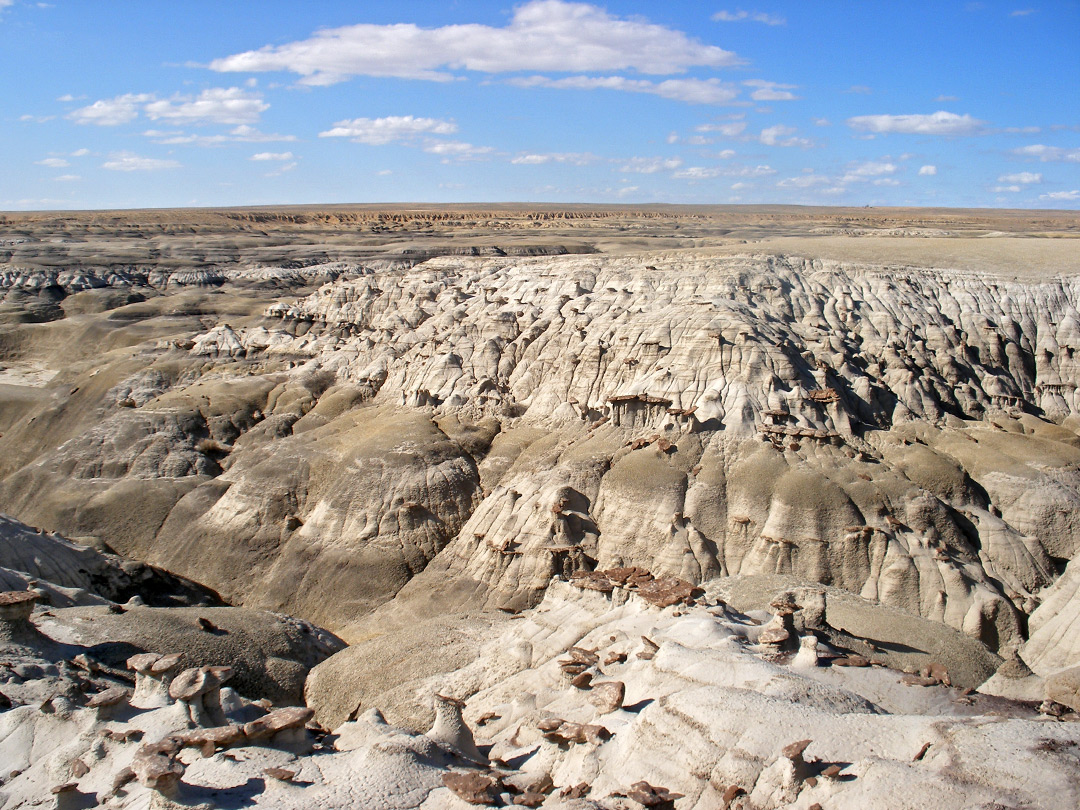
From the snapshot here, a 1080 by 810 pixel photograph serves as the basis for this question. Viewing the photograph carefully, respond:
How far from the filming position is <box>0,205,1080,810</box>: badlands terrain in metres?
14.1

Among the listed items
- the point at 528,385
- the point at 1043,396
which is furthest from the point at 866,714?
the point at 1043,396

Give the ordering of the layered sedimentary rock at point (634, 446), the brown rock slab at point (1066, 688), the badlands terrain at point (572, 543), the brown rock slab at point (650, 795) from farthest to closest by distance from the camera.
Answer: the layered sedimentary rock at point (634, 446), the brown rock slab at point (1066, 688), the badlands terrain at point (572, 543), the brown rock slab at point (650, 795)

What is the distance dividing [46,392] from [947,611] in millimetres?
55100

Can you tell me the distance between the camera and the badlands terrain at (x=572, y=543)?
46.3ft

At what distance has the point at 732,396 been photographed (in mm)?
33375

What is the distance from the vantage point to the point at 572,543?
29953 mm

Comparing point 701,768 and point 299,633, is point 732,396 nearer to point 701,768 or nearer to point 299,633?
point 299,633

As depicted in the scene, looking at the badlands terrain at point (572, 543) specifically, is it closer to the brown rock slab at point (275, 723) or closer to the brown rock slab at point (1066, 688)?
the brown rock slab at point (275, 723)

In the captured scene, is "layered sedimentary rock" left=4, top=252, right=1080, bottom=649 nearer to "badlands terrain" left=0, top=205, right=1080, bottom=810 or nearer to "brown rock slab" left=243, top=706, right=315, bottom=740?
"badlands terrain" left=0, top=205, right=1080, bottom=810

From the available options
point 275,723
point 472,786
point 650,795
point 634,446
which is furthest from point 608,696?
point 634,446

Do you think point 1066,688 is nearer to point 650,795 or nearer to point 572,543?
point 650,795

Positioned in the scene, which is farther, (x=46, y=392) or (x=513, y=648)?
(x=46, y=392)

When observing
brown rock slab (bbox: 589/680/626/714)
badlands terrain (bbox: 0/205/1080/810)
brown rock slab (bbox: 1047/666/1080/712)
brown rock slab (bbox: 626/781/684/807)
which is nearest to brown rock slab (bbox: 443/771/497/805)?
badlands terrain (bbox: 0/205/1080/810)

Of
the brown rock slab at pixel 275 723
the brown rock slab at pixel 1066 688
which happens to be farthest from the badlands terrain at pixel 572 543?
the brown rock slab at pixel 1066 688
